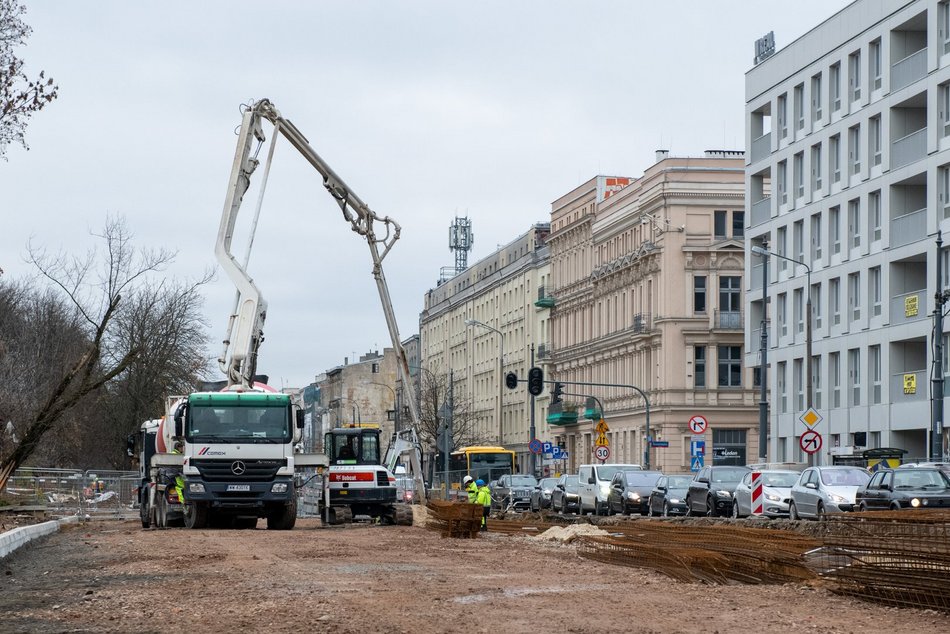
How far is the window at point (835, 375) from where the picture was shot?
210ft

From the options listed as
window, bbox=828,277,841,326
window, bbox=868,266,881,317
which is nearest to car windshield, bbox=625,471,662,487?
window, bbox=868,266,881,317

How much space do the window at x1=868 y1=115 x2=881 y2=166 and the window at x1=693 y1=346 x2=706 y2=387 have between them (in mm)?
27714

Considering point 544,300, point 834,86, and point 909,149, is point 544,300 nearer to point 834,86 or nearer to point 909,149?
point 834,86

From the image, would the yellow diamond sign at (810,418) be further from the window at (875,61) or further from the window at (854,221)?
the window at (875,61)

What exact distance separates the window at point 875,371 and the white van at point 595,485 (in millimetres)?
9948

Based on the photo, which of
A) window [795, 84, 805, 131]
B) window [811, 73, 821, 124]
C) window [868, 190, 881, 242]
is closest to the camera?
window [868, 190, 881, 242]

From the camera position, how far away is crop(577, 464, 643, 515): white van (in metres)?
54.3

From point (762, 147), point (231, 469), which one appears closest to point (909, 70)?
point (762, 147)

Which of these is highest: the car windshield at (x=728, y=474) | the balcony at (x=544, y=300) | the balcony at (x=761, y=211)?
the balcony at (x=761, y=211)

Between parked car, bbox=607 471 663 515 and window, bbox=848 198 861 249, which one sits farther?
window, bbox=848 198 861 249

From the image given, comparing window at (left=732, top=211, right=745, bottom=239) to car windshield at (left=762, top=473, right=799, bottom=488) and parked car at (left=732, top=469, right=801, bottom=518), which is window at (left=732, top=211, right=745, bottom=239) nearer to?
parked car at (left=732, top=469, right=801, bottom=518)

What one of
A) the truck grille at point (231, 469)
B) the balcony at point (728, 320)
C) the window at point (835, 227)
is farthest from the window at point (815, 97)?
the truck grille at point (231, 469)

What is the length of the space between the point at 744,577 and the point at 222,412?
18.6 metres

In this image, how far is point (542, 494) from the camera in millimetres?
62500
